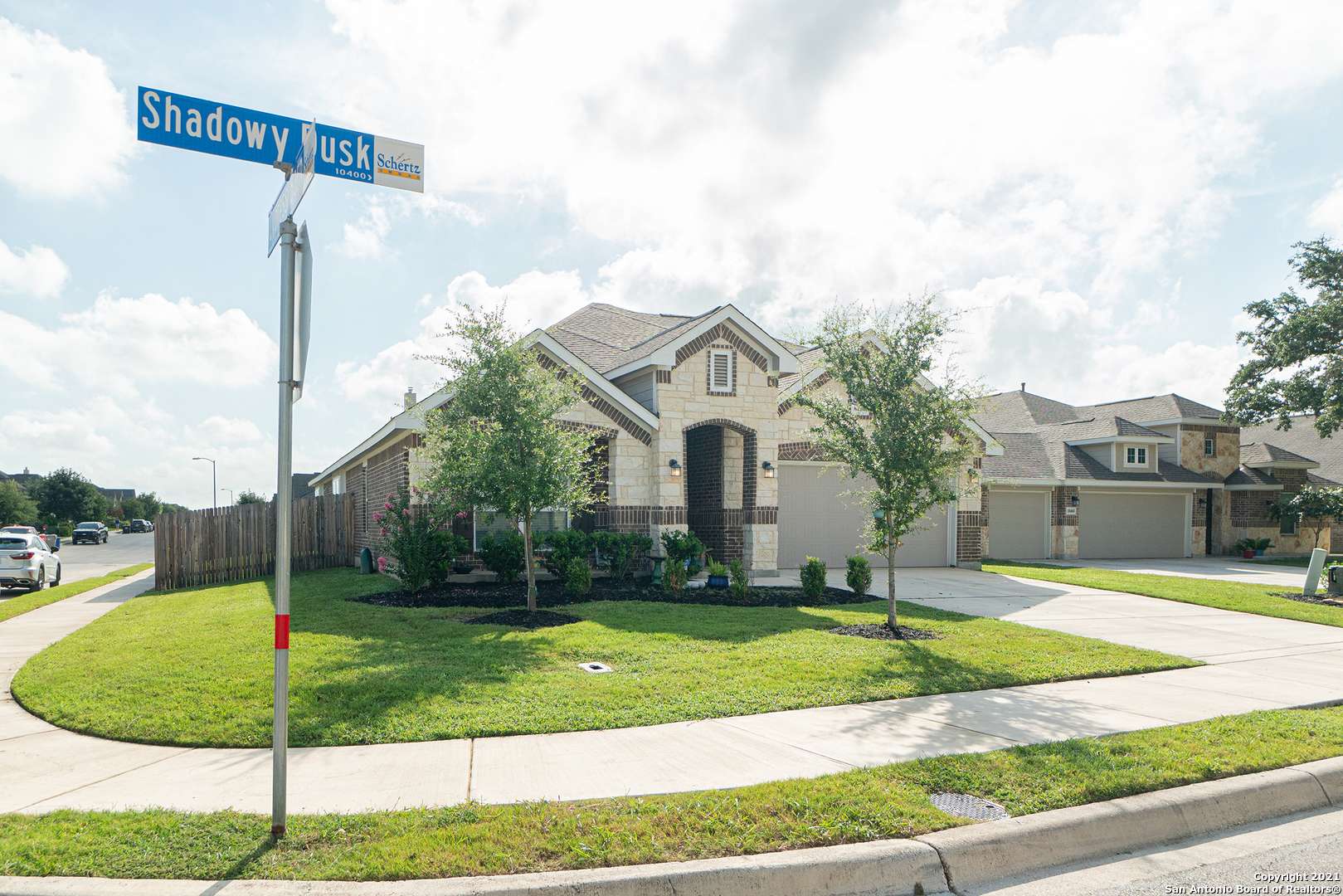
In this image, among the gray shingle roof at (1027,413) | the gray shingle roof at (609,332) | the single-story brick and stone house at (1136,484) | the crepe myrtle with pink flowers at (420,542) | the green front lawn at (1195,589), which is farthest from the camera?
the gray shingle roof at (1027,413)

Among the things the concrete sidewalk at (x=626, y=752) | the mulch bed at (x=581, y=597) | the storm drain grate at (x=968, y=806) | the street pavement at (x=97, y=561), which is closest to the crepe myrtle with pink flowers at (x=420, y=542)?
the mulch bed at (x=581, y=597)

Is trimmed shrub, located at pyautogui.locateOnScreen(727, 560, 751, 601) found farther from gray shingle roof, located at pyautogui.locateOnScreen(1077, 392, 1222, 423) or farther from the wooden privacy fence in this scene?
gray shingle roof, located at pyautogui.locateOnScreen(1077, 392, 1222, 423)

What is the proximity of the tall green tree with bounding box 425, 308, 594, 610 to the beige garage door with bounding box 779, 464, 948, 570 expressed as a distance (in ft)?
29.6

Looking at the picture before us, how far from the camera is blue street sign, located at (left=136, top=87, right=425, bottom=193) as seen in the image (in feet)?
15.6

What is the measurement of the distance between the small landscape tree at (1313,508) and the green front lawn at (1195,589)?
11119mm

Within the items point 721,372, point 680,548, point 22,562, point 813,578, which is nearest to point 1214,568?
point 721,372

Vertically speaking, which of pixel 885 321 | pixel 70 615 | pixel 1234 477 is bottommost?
pixel 70 615

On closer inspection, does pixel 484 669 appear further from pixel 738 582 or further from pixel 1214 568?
pixel 1214 568

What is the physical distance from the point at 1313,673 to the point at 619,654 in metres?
7.50

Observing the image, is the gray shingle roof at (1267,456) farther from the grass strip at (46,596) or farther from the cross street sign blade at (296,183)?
the grass strip at (46,596)

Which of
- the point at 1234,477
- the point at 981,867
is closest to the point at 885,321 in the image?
the point at 981,867

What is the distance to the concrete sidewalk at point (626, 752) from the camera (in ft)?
17.8

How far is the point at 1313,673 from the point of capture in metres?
9.66

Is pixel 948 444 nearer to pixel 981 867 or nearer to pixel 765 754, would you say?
pixel 765 754
